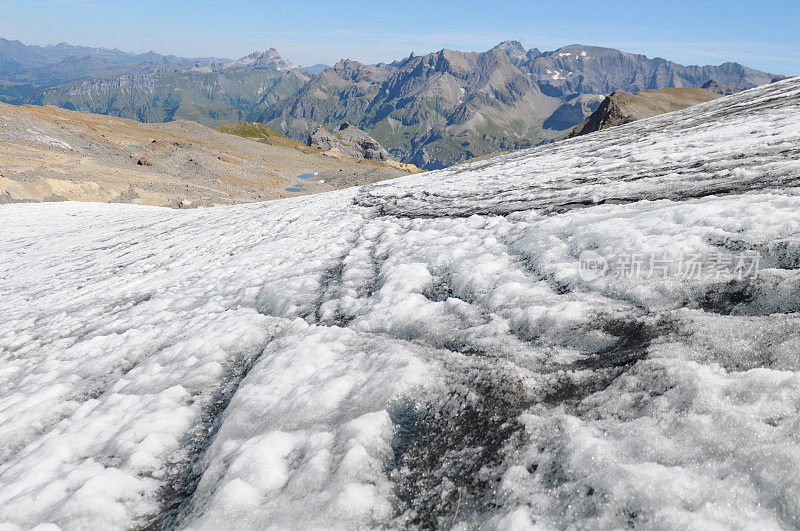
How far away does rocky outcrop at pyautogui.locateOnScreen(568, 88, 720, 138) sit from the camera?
92.8 meters

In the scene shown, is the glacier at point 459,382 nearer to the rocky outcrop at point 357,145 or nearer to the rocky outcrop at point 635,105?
the rocky outcrop at point 635,105

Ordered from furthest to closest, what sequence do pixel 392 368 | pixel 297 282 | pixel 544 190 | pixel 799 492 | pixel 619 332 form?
pixel 544 190 → pixel 297 282 → pixel 392 368 → pixel 619 332 → pixel 799 492

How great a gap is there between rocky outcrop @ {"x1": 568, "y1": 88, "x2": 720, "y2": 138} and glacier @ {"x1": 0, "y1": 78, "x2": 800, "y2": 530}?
95.9m

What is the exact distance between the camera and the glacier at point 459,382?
8.68 feet

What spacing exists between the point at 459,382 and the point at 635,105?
11617 cm

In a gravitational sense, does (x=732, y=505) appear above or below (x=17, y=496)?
above

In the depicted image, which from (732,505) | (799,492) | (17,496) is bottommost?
(17,496)

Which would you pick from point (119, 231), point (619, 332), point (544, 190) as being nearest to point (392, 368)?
point (619, 332)

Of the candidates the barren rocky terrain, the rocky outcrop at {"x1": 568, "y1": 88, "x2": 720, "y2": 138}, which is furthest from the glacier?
the rocky outcrop at {"x1": 568, "y1": 88, "x2": 720, "y2": 138}

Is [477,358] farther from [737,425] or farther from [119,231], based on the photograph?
[119,231]

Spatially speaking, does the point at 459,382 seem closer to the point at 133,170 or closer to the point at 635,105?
the point at 133,170

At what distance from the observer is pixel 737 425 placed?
102 inches

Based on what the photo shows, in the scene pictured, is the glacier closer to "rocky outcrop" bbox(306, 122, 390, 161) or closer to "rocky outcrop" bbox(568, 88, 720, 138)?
"rocky outcrop" bbox(568, 88, 720, 138)

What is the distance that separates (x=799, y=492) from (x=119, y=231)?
21.8 metres
